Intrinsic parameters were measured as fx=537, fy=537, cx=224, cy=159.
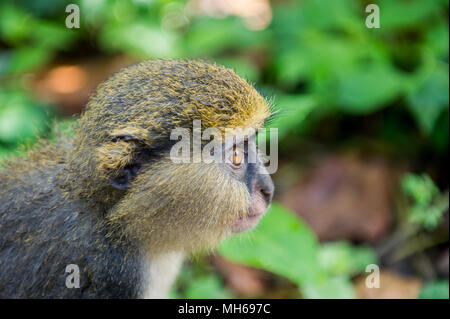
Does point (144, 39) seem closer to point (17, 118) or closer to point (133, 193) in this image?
point (17, 118)

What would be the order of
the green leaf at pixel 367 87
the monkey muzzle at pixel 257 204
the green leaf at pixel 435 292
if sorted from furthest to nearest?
the green leaf at pixel 367 87, the green leaf at pixel 435 292, the monkey muzzle at pixel 257 204

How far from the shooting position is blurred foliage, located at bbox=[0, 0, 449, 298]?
391cm

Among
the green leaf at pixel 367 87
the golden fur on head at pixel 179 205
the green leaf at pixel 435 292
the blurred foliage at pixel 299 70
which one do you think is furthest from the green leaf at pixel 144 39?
the green leaf at pixel 435 292

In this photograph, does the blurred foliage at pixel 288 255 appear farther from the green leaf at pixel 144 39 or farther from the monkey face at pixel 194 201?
the green leaf at pixel 144 39

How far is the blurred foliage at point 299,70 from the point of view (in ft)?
12.8

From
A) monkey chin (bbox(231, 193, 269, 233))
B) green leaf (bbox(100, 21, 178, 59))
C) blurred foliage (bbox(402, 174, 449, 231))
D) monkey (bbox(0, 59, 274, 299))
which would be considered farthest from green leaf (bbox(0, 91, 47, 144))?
blurred foliage (bbox(402, 174, 449, 231))

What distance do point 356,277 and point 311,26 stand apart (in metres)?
2.57

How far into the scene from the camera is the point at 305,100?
4.07 metres

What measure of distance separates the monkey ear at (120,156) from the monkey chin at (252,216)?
0.68 metres

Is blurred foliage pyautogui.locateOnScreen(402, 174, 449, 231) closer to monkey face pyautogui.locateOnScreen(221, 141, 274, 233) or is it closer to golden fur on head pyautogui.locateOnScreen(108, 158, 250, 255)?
monkey face pyautogui.locateOnScreen(221, 141, 274, 233)

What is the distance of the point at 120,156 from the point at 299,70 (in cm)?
282

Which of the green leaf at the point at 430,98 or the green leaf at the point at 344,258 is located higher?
the green leaf at the point at 430,98

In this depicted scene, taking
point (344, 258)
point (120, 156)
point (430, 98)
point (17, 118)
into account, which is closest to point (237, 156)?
point (120, 156)

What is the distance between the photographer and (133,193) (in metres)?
2.85
